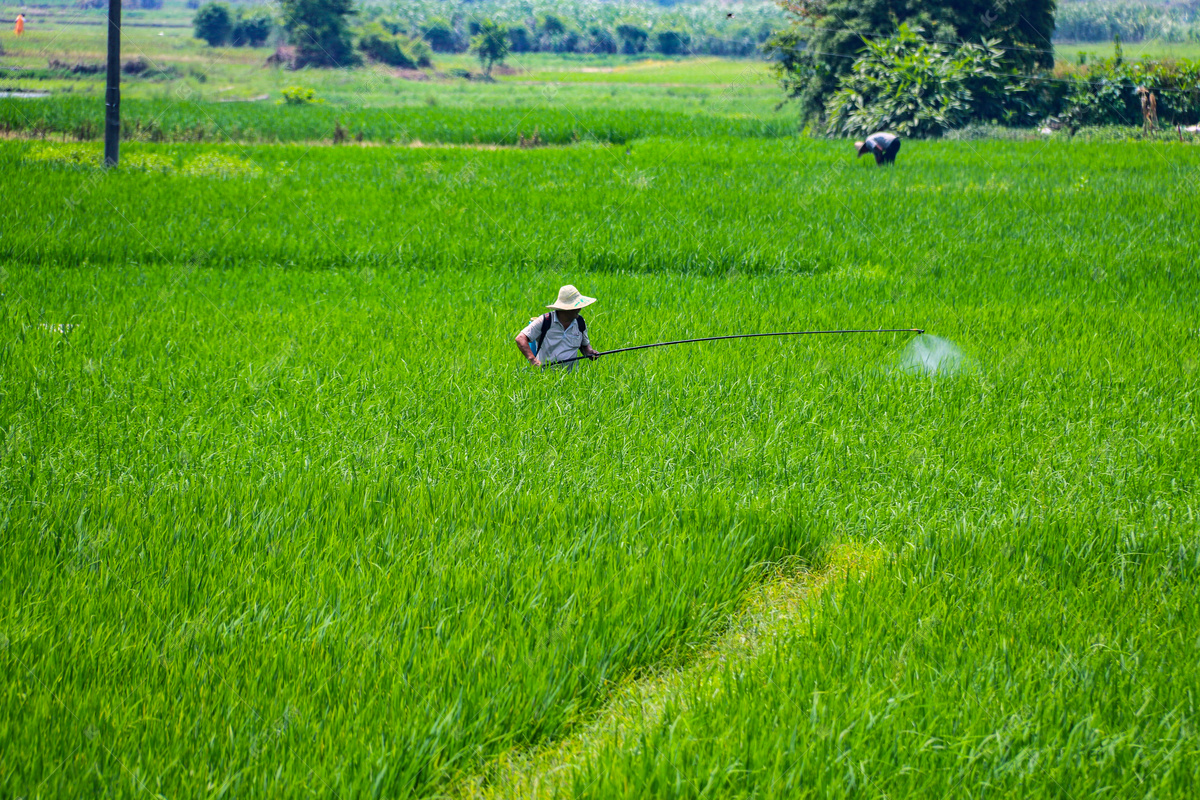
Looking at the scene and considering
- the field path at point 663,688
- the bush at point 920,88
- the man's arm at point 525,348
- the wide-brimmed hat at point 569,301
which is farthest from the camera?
the bush at point 920,88

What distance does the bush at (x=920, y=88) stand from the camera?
2303 cm

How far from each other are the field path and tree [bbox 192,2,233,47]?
135ft

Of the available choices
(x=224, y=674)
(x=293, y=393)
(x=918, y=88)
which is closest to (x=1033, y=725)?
(x=224, y=674)

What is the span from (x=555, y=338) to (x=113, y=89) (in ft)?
38.4

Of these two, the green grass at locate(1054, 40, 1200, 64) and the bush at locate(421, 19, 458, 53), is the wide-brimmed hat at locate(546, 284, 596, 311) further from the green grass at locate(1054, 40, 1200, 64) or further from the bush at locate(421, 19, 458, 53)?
the bush at locate(421, 19, 458, 53)

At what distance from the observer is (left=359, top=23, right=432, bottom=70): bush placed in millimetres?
47594

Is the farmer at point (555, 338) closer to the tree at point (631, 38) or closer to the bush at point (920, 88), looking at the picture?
the bush at point (920, 88)

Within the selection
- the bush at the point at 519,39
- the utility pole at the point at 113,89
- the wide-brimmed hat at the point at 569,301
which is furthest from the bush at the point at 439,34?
the wide-brimmed hat at the point at 569,301

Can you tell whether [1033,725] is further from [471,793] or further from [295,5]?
[295,5]

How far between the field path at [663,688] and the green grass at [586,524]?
6 cm

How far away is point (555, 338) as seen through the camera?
5.32 meters

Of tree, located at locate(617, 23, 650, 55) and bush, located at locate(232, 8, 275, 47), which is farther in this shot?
tree, located at locate(617, 23, 650, 55)

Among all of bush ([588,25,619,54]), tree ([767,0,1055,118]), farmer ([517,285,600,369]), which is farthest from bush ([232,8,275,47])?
bush ([588,25,619,54])

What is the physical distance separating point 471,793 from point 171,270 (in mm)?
7360
